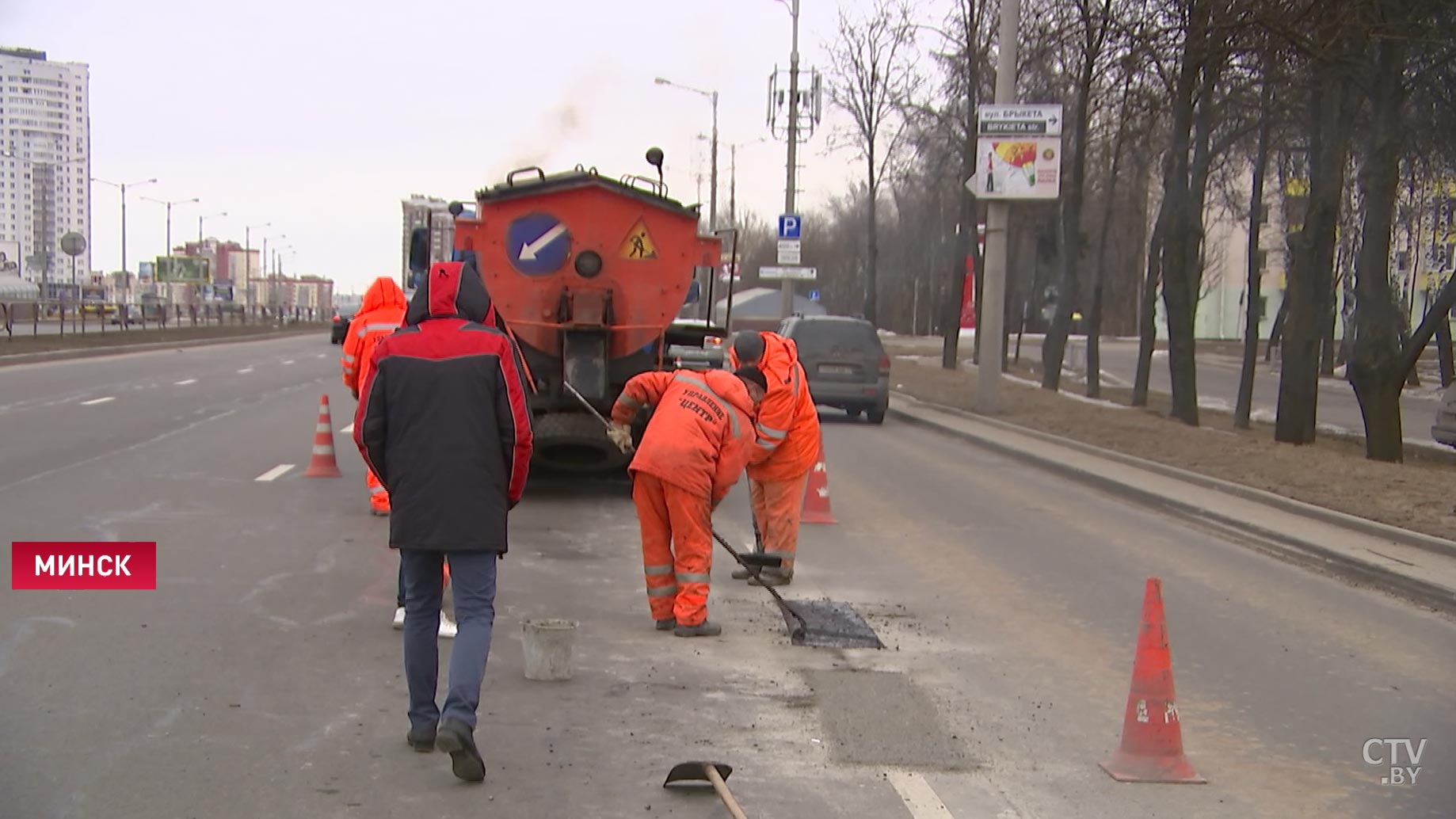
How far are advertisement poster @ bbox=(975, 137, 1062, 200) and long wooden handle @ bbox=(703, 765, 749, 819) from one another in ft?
65.4

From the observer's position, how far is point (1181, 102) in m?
22.9

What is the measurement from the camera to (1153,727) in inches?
221

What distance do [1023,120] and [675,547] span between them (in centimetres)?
1770

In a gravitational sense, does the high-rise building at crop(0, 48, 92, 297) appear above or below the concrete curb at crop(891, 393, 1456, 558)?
above

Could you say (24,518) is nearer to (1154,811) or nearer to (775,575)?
(775,575)

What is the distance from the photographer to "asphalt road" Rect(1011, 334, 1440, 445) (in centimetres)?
3234

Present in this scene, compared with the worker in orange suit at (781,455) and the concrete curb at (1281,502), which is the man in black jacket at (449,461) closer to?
the worker in orange suit at (781,455)

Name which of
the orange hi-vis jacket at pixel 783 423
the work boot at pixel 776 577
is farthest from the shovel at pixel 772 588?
Answer: the orange hi-vis jacket at pixel 783 423

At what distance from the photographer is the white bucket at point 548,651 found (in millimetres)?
6605

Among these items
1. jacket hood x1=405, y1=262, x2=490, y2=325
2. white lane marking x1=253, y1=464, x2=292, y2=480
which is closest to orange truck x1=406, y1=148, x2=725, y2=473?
white lane marking x1=253, y1=464, x2=292, y2=480

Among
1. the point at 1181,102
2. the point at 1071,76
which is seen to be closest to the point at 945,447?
the point at 1181,102

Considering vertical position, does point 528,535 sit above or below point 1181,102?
below

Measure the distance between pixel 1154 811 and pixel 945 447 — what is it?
15369 mm

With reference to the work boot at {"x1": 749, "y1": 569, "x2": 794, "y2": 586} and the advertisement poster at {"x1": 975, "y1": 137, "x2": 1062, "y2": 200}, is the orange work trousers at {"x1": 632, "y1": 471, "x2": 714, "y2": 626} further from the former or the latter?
the advertisement poster at {"x1": 975, "y1": 137, "x2": 1062, "y2": 200}
